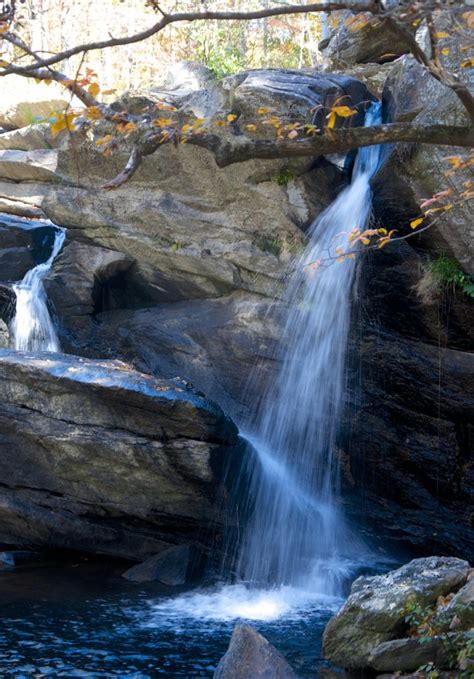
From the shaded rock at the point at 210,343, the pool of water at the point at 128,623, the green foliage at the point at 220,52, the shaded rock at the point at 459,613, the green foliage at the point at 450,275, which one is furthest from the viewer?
the green foliage at the point at 220,52

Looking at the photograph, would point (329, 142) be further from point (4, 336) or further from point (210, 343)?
point (4, 336)

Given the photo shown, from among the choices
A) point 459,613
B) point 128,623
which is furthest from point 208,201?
point 459,613

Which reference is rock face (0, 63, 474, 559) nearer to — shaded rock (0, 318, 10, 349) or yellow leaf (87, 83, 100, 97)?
shaded rock (0, 318, 10, 349)

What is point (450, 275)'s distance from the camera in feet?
30.6

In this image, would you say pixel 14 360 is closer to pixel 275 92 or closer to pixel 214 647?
pixel 214 647

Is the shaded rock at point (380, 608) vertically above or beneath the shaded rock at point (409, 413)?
beneath

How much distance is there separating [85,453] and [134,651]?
3.25m

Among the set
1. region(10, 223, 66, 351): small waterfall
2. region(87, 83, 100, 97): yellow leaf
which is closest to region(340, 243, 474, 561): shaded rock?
region(10, 223, 66, 351): small waterfall

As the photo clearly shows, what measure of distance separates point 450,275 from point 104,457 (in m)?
4.90

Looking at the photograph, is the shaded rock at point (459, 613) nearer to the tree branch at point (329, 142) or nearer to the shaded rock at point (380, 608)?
the shaded rock at point (380, 608)

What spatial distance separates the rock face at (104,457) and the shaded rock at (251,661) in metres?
3.52

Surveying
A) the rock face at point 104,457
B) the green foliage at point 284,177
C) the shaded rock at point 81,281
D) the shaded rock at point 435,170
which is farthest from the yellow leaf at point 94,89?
the shaded rock at point 81,281

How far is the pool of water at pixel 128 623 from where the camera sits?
6.16 metres

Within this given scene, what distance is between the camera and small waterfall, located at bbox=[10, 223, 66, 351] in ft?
39.0
